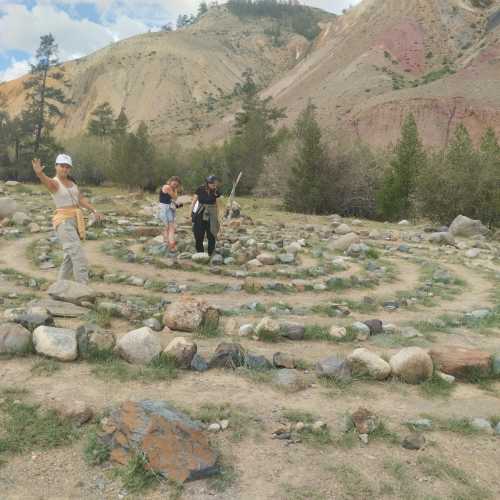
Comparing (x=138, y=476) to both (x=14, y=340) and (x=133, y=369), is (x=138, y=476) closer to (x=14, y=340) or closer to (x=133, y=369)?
(x=133, y=369)

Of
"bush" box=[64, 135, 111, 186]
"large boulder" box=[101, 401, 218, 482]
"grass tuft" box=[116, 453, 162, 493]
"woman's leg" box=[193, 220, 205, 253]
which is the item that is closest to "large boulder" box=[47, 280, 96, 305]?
"large boulder" box=[101, 401, 218, 482]

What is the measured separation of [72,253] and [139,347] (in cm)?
303

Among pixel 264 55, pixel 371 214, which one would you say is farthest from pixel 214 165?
pixel 264 55

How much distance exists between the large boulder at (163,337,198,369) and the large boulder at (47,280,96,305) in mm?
2454

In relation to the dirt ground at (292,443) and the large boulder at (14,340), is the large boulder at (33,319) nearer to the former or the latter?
the large boulder at (14,340)

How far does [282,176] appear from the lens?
28.6 metres

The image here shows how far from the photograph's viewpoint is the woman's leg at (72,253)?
737 cm

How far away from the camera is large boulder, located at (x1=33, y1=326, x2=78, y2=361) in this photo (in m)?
4.98

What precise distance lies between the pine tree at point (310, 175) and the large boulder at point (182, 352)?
22.1 metres

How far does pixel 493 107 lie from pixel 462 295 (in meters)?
47.8

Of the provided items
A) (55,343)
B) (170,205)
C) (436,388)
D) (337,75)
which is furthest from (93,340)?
(337,75)

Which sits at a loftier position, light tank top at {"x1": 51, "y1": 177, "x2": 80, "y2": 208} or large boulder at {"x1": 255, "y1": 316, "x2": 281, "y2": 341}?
light tank top at {"x1": 51, "y1": 177, "x2": 80, "y2": 208}

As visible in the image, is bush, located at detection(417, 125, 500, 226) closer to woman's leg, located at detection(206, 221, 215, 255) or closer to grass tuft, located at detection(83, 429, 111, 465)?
woman's leg, located at detection(206, 221, 215, 255)

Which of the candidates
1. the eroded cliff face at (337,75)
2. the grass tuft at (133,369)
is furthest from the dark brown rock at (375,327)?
the eroded cliff face at (337,75)
